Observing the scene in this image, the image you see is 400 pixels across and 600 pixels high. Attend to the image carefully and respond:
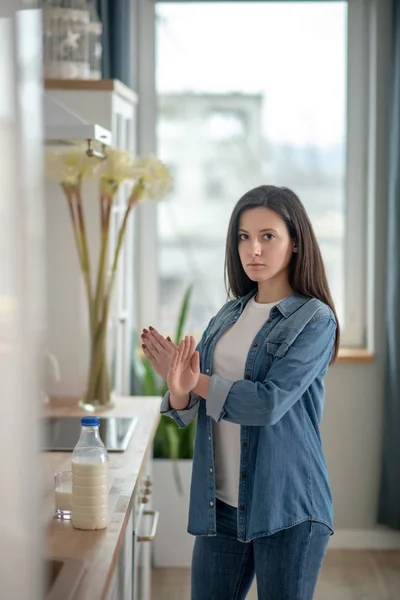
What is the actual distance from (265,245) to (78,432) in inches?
35.2

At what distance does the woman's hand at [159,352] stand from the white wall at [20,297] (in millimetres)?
1102

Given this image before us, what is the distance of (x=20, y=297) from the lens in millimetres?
720

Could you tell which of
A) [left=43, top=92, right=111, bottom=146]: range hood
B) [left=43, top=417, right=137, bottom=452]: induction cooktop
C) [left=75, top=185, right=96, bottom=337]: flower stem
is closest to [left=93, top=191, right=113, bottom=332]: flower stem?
[left=75, top=185, right=96, bottom=337]: flower stem

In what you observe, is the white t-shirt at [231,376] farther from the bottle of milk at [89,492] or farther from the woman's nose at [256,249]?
the bottle of milk at [89,492]

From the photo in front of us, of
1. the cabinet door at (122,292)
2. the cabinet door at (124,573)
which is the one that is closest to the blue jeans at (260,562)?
the cabinet door at (124,573)

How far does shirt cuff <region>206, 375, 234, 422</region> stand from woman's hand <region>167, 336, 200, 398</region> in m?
0.04

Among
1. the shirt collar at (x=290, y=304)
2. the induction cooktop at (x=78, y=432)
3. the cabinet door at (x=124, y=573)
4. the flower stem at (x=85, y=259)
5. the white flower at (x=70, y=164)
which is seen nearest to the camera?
the cabinet door at (x=124, y=573)

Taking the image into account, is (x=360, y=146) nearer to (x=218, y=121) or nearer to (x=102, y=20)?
(x=218, y=121)

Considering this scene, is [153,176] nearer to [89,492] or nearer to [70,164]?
[70,164]

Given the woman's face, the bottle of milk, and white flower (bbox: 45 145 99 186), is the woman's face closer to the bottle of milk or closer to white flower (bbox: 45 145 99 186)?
the bottle of milk

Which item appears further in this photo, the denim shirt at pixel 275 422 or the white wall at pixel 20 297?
the denim shirt at pixel 275 422

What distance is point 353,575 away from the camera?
3.39 meters

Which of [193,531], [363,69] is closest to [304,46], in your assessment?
[363,69]

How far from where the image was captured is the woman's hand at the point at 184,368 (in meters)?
1.76
